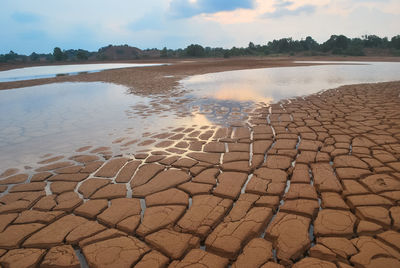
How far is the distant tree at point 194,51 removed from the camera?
4019 cm

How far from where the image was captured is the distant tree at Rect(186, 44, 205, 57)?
40.2 meters

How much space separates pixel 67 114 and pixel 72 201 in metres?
4.02

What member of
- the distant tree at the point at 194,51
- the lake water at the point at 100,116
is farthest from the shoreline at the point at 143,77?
the distant tree at the point at 194,51

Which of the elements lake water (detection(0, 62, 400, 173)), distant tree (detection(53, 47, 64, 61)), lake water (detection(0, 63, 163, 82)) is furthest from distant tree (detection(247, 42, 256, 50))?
lake water (detection(0, 62, 400, 173))

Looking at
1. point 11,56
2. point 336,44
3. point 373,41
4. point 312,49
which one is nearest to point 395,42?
point 373,41

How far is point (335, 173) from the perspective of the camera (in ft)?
8.14

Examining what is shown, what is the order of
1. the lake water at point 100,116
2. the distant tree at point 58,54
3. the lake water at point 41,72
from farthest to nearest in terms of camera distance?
the distant tree at point 58,54
the lake water at point 41,72
the lake water at point 100,116

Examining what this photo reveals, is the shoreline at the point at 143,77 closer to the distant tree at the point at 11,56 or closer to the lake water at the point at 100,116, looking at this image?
the lake water at the point at 100,116

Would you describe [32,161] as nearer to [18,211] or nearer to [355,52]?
[18,211]

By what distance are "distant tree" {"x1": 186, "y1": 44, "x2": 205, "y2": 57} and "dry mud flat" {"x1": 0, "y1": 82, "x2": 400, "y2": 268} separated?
39.0 meters

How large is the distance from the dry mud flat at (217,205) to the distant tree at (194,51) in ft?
128

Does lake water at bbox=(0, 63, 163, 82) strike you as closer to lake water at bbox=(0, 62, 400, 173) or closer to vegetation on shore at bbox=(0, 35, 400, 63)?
lake water at bbox=(0, 62, 400, 173)

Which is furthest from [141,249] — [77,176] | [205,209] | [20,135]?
[20,135]

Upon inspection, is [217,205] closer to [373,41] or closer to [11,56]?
[373,41]
